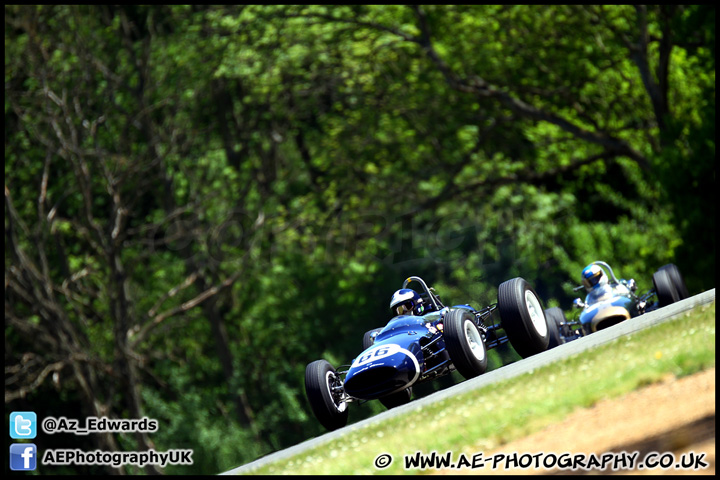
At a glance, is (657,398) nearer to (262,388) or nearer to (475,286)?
(475,286)

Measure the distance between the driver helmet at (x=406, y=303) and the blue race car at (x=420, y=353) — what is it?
0.17m

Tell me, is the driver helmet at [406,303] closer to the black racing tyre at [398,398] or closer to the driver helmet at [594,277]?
the black racing tyre at [398,398]

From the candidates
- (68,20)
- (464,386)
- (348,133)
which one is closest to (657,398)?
(464,386)

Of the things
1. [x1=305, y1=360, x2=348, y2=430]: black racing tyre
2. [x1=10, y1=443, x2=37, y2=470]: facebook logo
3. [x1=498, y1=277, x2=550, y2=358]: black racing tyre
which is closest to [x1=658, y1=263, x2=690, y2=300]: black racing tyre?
[x1=498, y1=277, x2=550, y2=358]: black racing tyre

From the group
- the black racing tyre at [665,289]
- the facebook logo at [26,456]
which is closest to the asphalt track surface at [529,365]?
the black racing tyre at [665,289]

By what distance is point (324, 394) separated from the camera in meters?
12.2

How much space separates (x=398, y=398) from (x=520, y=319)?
6.38ft

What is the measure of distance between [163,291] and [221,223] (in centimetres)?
337

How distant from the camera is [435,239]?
96.2ft

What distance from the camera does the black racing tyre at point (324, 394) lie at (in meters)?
12.2

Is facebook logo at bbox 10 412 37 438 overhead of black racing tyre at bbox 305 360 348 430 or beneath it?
beneath

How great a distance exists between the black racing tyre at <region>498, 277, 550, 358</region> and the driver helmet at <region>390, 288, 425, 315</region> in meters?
1.44

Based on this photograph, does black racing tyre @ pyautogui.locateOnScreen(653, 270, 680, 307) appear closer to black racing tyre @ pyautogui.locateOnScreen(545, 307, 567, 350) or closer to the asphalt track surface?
black racing tyre @ pyautogui.locateOnScreen(545, 307, 567, 350)

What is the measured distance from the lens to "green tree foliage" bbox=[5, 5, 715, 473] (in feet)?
85.6
